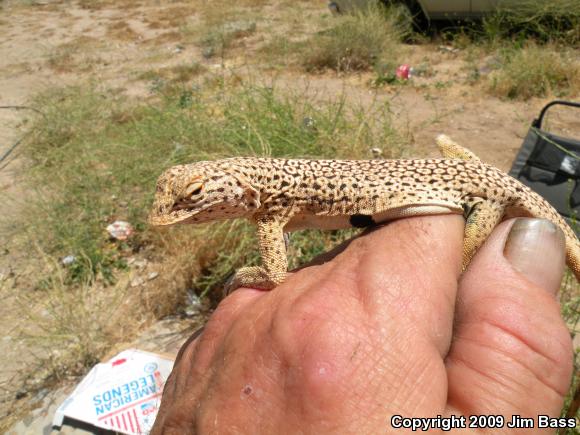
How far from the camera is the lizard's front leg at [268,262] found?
8.75ft

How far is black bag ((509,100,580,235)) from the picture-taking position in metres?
5.15

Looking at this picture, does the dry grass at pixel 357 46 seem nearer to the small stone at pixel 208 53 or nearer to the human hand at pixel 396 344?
the small stone at pixel 208 53

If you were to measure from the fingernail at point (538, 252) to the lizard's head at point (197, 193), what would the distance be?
1413 millimetres

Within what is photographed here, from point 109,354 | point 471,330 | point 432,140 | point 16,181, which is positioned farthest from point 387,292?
point 16,181

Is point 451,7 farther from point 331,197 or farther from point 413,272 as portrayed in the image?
point 413,272

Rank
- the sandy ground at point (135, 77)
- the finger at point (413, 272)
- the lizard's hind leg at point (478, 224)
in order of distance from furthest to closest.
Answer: the sandy ground at point (135, 77) → the lizard's hind leg at point (478, 224) → the finger at point (413, 272)

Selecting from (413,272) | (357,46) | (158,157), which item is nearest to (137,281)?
(158,157)

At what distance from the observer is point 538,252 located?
2102 millimetres

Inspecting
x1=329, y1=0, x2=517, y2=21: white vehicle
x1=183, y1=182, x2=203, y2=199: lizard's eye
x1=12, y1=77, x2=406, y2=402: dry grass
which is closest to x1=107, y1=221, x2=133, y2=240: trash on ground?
x1=12, y1=77, x2=406, y2=402: dry grass

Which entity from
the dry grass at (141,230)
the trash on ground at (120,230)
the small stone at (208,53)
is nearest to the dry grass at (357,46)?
the small stone at (208,53)

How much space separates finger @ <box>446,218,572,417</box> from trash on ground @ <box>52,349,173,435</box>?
113 inches

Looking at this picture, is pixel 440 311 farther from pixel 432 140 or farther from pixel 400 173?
pixel 432 140

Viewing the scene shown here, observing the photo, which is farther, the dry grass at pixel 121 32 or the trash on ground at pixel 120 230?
the dry grass at pixel 121 32

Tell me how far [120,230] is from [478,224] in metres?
5.24
